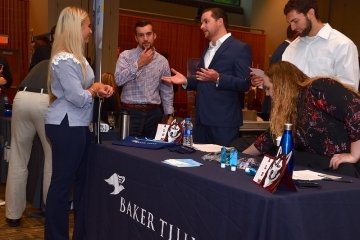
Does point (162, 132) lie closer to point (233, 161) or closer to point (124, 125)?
point (124, 125)

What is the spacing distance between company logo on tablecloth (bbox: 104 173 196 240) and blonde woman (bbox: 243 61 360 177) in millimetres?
632

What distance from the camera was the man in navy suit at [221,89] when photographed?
2678 millimetres

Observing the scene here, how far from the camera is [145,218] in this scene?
5.99 ft

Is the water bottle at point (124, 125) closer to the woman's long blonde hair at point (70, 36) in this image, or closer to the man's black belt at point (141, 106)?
the woman's long blonde hair at point (70, 36)

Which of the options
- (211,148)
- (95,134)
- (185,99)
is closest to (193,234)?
(211,148)

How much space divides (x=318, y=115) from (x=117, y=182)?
0.93 metres

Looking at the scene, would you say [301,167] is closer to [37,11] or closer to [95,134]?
[95,134]

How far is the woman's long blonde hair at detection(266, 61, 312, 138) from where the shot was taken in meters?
1.94

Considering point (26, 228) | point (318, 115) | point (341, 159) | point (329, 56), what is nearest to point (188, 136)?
point (318, 115)

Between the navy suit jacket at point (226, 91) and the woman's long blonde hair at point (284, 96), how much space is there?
68cm

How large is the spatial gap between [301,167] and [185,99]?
6.47 m

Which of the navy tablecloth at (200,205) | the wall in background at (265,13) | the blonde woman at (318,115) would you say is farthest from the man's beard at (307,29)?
the wall in background at (265,13)

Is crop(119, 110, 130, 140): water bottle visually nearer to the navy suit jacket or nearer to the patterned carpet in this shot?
the navy suit jacket

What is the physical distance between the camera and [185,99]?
8281mm
